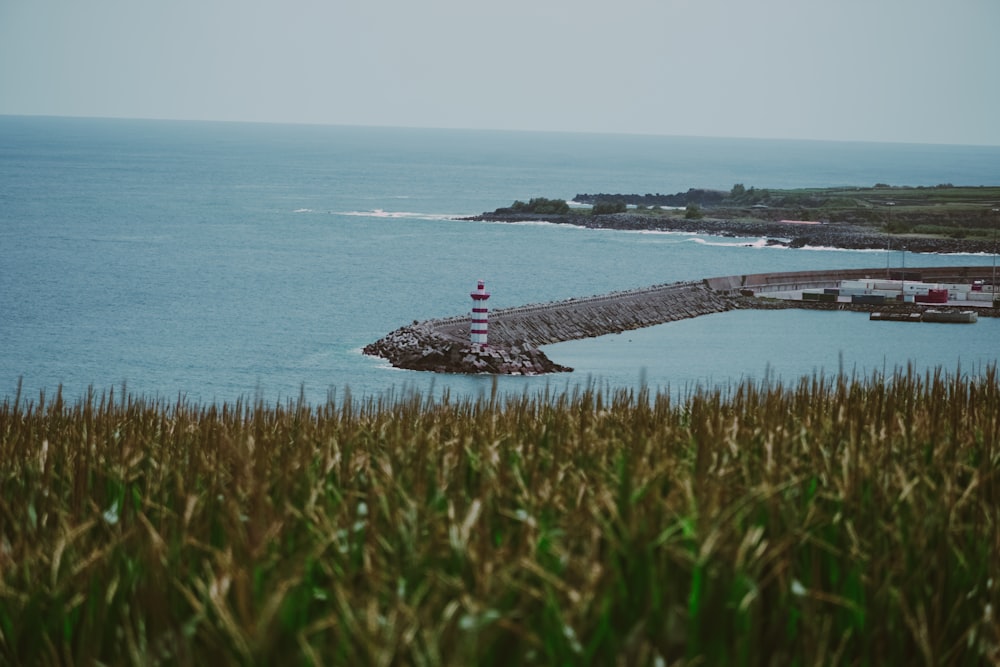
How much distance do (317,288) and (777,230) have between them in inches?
1303

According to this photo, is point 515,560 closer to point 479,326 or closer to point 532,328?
point 479,326

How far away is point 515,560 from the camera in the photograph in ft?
9.78

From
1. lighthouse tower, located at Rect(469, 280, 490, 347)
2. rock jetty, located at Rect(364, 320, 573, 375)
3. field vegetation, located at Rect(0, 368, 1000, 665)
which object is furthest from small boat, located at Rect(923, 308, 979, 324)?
field vegetation, located at Rect(0, 368, 1000, 665)

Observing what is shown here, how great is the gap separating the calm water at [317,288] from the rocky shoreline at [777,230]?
2.54m

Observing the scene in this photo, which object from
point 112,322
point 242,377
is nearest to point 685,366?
point 242,377

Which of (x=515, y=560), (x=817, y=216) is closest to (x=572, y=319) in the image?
(x=515, y=560)

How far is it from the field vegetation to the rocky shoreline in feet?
191

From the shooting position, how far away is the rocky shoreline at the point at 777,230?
60.9 m

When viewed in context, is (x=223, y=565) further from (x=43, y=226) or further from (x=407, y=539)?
(x=43, y=226)

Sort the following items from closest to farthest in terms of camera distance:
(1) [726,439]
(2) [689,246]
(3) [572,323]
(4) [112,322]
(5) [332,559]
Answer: (5) [332,559], (1) [726,439], (3) [572,323], (4) [112,322], (2) [689,246]

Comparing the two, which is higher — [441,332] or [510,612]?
[510,612]

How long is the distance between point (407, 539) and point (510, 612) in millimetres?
526

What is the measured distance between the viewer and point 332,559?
3.25 meters

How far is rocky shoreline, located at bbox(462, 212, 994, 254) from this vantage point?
2398 inches
